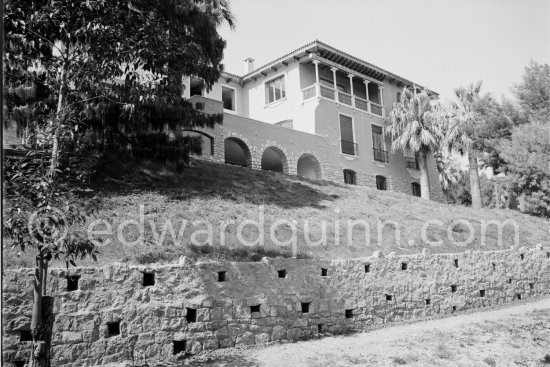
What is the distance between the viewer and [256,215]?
1224cm

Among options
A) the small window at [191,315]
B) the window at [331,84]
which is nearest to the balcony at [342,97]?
the window at [331,84]

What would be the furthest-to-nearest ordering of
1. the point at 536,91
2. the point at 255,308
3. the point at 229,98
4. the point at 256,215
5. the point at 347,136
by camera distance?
the point at 229,98 → the point at 347,136 → the point at 536,91 → the point at 256,215 → the point at 255,308

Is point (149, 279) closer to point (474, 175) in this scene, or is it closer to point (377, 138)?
point (377, 138)

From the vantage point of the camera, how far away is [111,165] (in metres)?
13.8

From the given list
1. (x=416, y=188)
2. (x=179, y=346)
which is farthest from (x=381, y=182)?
(x=179, y=346)

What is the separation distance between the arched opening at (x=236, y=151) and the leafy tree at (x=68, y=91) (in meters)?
8.25

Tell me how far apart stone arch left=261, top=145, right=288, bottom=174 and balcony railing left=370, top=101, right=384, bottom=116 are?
23.5 feet

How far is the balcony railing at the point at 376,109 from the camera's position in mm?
27381

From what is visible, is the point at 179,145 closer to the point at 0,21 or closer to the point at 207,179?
the point at 207,179

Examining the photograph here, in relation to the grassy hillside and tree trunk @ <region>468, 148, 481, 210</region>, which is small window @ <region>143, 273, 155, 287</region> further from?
tree trunk @ <region>468, 148, 481, 210</region>

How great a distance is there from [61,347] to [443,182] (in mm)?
30438

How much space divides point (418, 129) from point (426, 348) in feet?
64.7

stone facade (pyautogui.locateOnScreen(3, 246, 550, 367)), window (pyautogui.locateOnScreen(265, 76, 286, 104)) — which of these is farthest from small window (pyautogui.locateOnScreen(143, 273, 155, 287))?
window (pyautogui.locateOnScreen(265, 76, 286, 104))

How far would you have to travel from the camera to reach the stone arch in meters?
21.9
